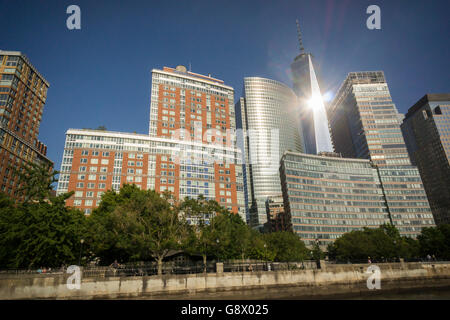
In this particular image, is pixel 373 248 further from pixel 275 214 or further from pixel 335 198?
pixel 275 214

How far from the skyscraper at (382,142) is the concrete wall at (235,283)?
95263mm

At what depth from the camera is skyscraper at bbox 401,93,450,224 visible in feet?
503

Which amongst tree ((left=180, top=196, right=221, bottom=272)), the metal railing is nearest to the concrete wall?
the metal railing

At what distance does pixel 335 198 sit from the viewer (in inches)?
A: 4919

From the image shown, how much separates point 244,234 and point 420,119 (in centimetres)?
18508

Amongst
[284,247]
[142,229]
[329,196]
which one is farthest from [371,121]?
[142,229]

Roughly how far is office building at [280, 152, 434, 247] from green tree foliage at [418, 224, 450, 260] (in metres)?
49.0

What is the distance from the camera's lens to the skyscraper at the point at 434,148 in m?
153

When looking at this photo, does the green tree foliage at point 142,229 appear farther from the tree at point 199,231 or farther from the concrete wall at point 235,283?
the concrete wall at point 235,283

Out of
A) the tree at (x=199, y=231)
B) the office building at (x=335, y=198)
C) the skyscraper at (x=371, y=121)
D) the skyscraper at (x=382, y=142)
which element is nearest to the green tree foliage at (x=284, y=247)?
the tree at (x=199, y=231)

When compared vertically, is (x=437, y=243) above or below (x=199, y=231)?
below

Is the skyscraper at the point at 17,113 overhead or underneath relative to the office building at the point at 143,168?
overhead

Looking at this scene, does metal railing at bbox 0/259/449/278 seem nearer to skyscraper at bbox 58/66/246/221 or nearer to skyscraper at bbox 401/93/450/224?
skyscraper at bbox 58/66/246/221

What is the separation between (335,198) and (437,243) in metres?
60.8
